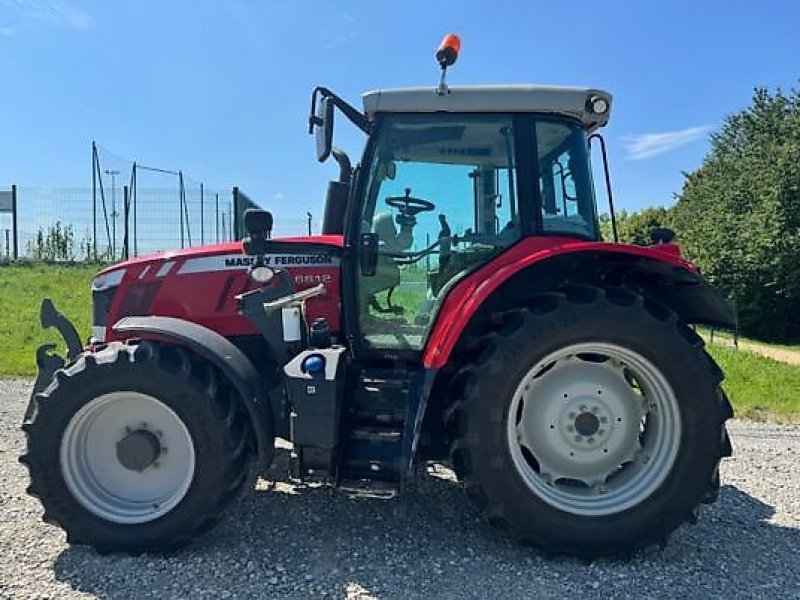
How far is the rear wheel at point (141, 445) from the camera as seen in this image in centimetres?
349

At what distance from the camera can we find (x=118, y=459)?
3650 mm

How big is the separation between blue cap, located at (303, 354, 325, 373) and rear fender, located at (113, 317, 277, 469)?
27cm

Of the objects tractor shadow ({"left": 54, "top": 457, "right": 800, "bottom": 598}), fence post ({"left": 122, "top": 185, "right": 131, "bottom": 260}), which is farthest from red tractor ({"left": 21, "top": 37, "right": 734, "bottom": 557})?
fence post ({"left": 122, "top": 185, "right": 131, "bottom": 260})

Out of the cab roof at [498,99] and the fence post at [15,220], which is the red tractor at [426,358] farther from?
the fence post at [15,220]

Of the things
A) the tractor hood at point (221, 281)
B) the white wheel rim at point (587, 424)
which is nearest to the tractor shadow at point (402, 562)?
the white wheel rim at point (587, 424)

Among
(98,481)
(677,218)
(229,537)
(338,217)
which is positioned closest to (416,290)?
(338,217)

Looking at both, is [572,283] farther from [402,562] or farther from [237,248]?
[237,248]

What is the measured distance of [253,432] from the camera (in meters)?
3.65

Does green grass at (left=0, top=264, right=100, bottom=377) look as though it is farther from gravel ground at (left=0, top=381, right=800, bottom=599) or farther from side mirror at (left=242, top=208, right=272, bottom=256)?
side mirror at (left=242, top=208, right=272, bottom=256)

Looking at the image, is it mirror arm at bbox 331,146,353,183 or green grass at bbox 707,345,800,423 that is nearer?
mirror arm at bbox 331,146,353,183

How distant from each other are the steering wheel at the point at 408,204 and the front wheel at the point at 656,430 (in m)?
0.80

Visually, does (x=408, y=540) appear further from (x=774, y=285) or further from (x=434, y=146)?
(x=774, y=285)

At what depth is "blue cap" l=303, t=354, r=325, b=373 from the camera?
358 cm

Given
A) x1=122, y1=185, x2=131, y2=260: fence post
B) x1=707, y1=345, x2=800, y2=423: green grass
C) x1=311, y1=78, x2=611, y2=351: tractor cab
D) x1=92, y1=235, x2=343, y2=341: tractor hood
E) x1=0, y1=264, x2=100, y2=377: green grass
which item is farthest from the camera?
x1=122, y1=185, x2=131, y2=260: fence post
